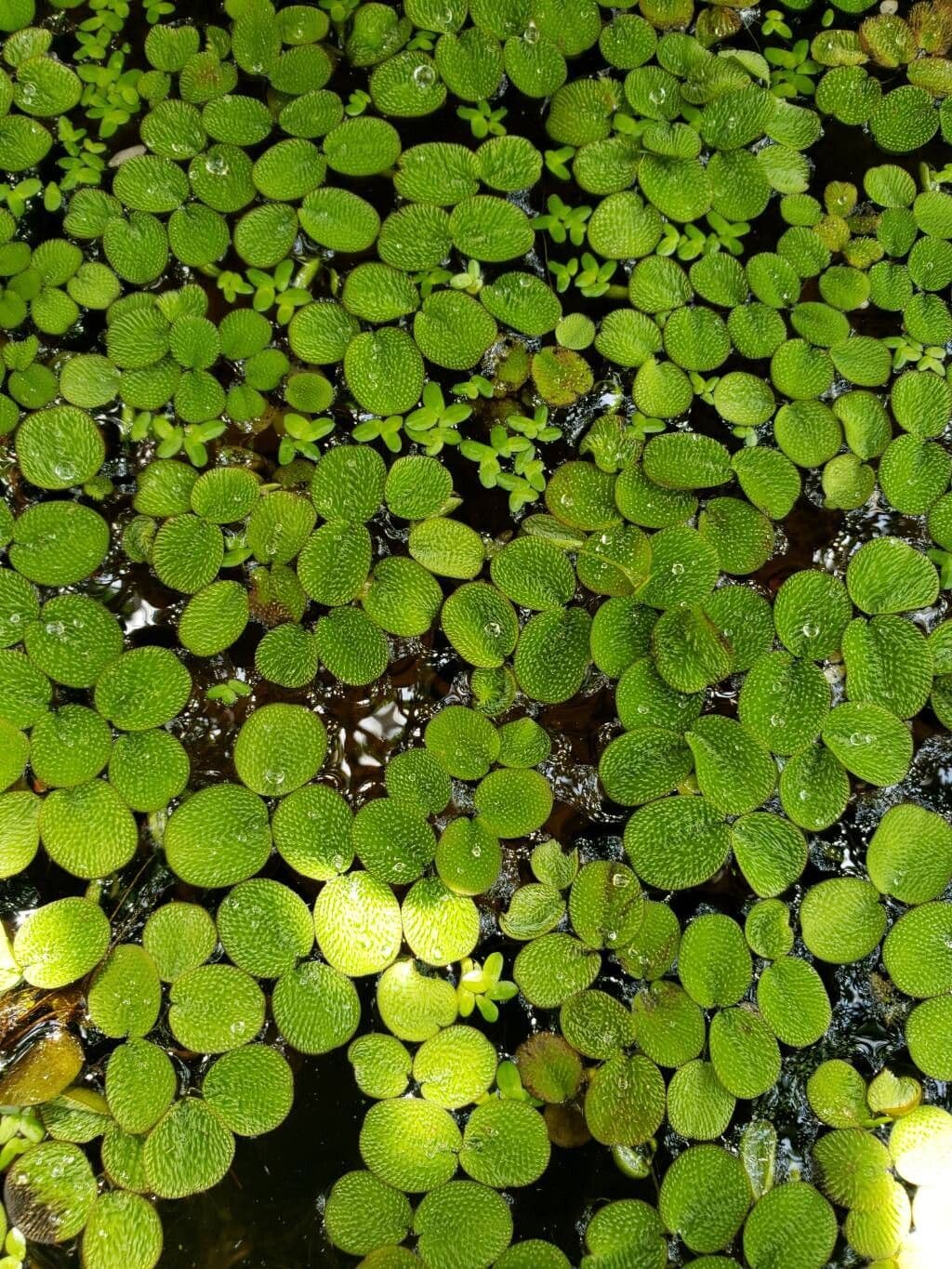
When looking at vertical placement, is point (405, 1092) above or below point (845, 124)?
→ below

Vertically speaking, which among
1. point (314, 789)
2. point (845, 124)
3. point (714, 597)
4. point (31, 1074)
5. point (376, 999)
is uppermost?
point (845, 124)

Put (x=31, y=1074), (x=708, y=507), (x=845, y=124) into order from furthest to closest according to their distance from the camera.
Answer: (x=845, y=124) < (x=708, y=507) < (x=31, y=1074)

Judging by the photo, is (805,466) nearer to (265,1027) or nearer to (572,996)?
(572,996)

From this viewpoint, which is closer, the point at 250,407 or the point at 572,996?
the point at 572,996

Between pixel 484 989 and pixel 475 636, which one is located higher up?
pixel 475 636

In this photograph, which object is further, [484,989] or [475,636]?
[475,636]

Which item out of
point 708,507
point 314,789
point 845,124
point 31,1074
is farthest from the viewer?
point 845,124

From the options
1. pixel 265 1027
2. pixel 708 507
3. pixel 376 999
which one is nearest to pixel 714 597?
pixel 708 507

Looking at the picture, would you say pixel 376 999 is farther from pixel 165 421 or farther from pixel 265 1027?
pixel 165 421
